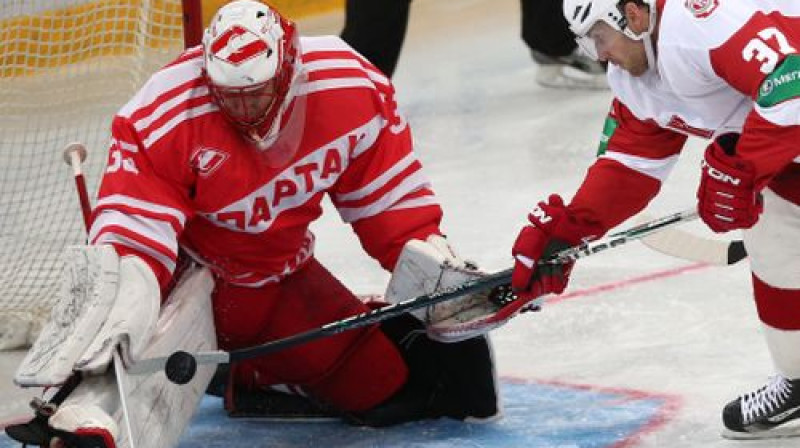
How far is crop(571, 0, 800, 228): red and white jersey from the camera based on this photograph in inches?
94.3

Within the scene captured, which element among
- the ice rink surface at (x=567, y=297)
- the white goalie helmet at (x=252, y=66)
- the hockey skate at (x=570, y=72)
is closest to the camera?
the white goalie helmet at (x=252, y=66)

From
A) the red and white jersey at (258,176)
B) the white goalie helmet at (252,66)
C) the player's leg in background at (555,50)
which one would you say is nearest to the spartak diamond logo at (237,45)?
the white goalie helmet at (252,66)

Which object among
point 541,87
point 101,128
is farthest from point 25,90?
point 541,87

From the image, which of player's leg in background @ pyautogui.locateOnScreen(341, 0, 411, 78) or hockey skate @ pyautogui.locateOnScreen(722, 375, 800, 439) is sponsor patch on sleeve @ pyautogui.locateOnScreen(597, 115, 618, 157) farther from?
player's leg in background @ pyautogui.locateOnScreen(341, 0, 411, 78)

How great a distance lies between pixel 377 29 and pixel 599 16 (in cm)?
236

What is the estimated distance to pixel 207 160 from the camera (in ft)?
9.23

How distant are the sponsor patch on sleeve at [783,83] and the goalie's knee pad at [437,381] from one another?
2.68 feet

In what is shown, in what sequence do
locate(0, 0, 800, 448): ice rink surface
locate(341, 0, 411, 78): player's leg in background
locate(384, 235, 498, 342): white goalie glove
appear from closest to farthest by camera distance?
locate(384, 235, 498, 342): white goalie glove
locate(0, 0, 800, 448): ice rink surface
locate(341, 0, 411, 78): player's leg in background

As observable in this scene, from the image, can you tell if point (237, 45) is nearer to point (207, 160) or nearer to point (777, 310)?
point (207, 160)

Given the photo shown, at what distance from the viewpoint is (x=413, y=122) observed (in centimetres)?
545

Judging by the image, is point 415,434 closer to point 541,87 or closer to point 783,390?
point 783,390

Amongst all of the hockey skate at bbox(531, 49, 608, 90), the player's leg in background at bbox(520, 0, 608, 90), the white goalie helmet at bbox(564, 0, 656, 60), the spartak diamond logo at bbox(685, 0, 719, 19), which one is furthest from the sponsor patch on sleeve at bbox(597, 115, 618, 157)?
the hockey skate at bbox(531, 49, 608, 90)

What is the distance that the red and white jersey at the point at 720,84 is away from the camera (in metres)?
2.40

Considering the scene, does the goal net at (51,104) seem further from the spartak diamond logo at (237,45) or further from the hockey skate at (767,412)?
the hockey skate at (767,412)
